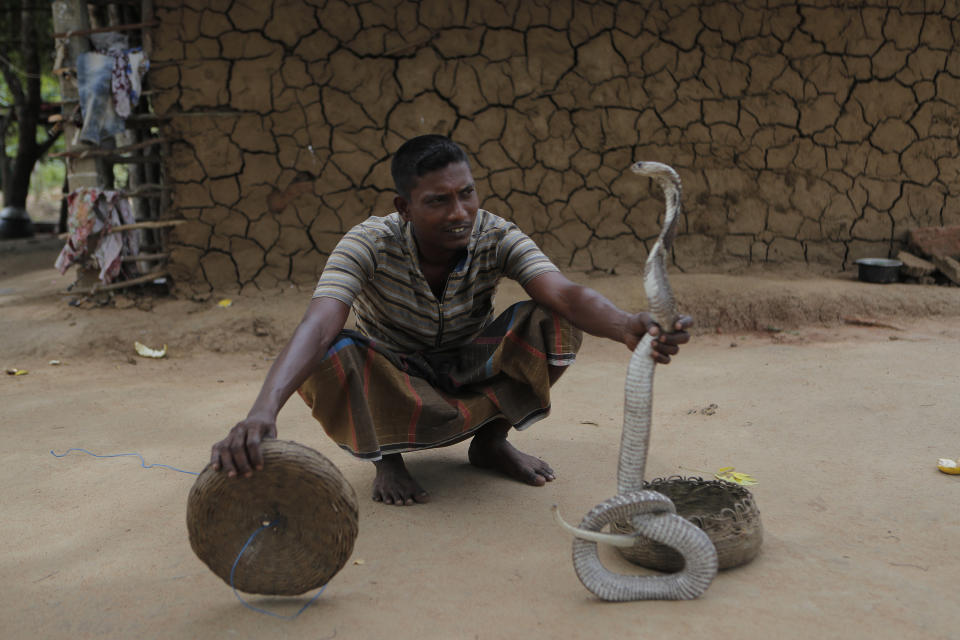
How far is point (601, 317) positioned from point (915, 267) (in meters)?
4.31

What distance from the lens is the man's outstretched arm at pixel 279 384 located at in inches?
65.1

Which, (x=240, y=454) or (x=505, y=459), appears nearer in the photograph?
(x=240, y=454)

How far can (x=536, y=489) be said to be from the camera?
262cm

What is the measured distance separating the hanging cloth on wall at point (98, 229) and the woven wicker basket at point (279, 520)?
390 centimetres

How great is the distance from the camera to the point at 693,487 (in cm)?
227

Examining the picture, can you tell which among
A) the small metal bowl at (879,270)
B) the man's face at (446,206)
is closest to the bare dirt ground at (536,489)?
the small metal bowl at (879,270)

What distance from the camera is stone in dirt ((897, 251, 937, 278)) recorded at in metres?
5.50

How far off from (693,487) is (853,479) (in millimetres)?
688

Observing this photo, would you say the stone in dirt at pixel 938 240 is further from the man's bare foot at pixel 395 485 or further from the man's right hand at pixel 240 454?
the man's right hand at pixel 240 454

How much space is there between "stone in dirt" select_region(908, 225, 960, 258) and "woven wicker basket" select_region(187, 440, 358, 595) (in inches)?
212

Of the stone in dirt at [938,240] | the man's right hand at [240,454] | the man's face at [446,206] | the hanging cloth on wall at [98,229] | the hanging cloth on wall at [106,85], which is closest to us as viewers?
the man's right hand at [240,454]

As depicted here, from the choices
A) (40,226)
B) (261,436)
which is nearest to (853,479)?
(261,436)

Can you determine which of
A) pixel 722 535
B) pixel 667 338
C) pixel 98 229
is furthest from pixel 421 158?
pixel 98 229

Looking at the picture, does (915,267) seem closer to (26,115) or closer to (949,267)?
(949,267)
